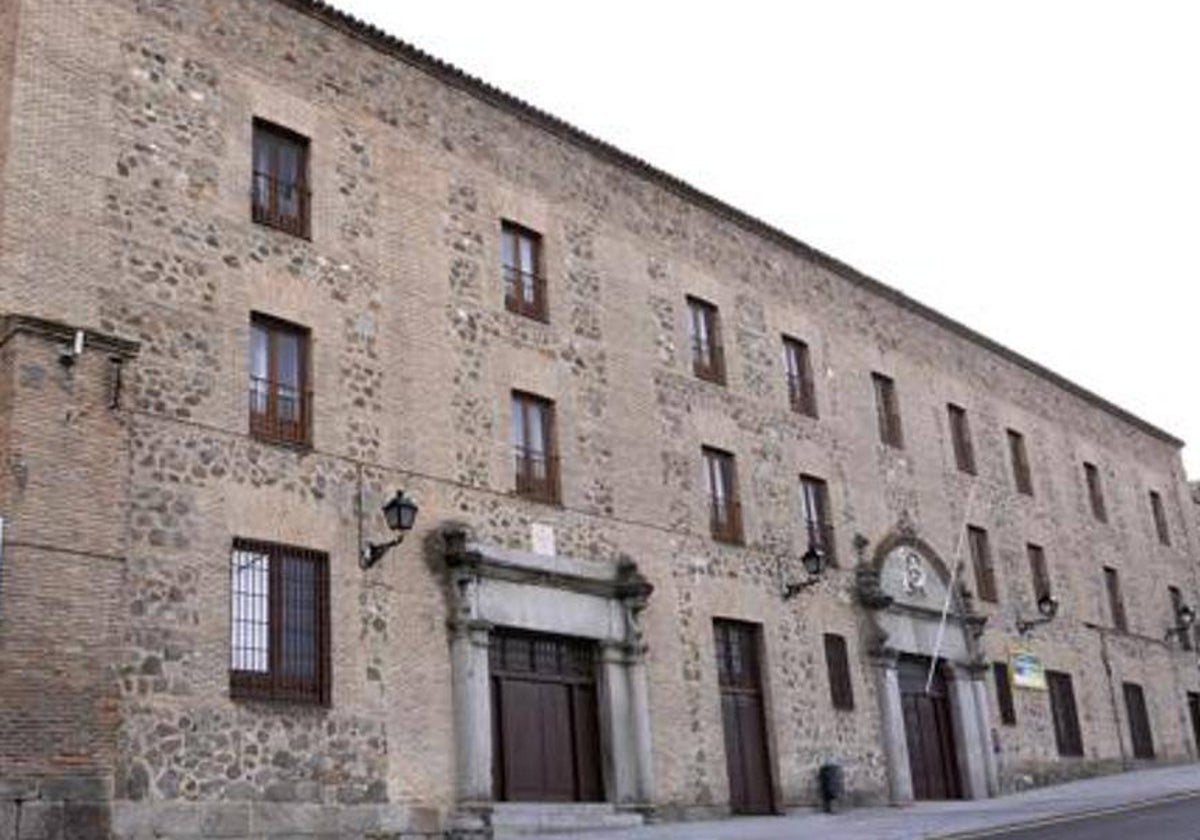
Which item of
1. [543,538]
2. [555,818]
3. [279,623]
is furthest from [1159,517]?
[279,623]

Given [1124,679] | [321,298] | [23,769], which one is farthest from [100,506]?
[1124,679]

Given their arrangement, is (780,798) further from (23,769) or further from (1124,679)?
(1124,679)

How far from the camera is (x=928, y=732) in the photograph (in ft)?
85.0

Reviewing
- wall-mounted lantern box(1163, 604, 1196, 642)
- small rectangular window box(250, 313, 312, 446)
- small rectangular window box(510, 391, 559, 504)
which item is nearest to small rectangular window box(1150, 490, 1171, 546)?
wall-mounted lantern box(1163, 604, 1196, 642)

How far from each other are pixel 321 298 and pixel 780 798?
1038 centimetres

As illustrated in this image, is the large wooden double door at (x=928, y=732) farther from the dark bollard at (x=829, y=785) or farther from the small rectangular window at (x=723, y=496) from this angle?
the small rectangular window at (x=723, y=496)

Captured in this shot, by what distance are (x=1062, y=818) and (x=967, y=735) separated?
295 inches

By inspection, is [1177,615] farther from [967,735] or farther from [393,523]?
[393,523]

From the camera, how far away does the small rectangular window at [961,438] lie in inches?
1170

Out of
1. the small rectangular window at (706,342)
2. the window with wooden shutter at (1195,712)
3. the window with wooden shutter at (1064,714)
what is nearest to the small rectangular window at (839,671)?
the small rectangular window at (706,342)

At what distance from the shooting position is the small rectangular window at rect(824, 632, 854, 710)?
23.6 metres

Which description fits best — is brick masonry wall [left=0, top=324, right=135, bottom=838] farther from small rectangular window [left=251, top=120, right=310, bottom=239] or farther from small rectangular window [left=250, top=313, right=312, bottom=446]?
small rectangular window [left=251, top=120, right=310, bottom=239]

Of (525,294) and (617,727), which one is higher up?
(525,294)

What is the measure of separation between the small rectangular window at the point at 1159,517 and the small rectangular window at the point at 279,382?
28063 millimetres
